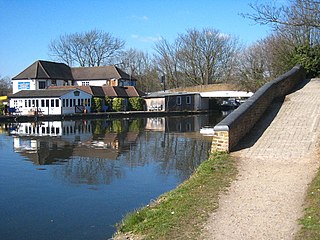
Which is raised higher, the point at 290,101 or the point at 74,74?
the point at 74,74

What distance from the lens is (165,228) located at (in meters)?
5.47

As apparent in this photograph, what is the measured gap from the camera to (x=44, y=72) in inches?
2250

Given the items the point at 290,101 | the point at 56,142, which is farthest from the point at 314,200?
the point at 56,142

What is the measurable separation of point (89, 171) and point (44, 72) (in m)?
46.3

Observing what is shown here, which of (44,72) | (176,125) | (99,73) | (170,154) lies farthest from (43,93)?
(170,154)

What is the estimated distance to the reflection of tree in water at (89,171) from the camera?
1238 cm

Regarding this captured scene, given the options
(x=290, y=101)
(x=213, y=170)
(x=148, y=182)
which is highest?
(x=290, y=101)

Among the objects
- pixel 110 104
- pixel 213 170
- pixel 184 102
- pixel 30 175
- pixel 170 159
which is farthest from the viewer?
pixel 184 102

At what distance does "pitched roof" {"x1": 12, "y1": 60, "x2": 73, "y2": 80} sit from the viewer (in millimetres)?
56500

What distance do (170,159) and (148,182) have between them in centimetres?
428

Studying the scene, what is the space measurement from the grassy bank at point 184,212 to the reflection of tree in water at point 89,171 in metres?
4.81

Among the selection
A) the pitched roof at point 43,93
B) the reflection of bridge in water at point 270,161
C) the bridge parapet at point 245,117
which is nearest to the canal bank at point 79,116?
the pitched roof at point 43,93

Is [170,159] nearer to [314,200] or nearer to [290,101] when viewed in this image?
[290,101]

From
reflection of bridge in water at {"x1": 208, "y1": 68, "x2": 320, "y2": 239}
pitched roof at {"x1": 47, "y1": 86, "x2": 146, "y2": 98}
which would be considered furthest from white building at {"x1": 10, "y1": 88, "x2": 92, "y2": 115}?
Result: reflection of bridge in water at {"x1": 208, "y1": 68, "x2": 320, "y2": 239}
